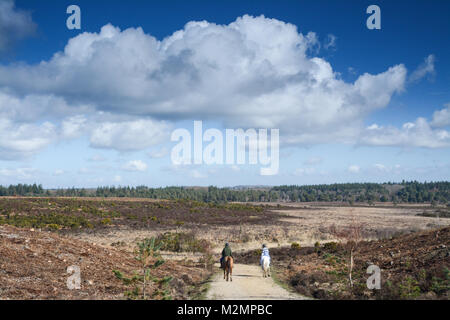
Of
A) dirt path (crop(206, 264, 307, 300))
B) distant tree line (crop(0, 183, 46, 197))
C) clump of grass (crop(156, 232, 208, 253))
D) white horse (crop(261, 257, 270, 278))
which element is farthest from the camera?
distant tree line (crop(0, 183, 46, 197))

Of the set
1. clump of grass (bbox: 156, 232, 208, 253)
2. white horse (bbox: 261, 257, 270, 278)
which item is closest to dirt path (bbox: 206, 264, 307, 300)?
white horse (bbox: 261, 257, 270, 278)

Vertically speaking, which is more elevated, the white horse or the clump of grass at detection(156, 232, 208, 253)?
the white horse

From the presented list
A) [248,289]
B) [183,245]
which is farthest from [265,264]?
[183,245]

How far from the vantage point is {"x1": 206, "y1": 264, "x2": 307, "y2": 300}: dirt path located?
12323 millimetres

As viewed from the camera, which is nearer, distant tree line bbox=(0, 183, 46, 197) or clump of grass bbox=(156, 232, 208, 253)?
clump of grass bbox=(156, 232, 208, 253)

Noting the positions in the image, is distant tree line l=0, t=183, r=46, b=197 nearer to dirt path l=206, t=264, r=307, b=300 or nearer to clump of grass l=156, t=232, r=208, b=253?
clump of grass l=156, t=232, r=208, b=253

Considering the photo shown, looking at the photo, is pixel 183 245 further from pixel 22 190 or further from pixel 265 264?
pixel 22 190

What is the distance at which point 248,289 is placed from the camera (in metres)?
13.9

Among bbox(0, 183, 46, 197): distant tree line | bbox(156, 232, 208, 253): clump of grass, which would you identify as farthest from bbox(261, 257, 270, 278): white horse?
bbox(0, 183, 46, 197): distant tree line

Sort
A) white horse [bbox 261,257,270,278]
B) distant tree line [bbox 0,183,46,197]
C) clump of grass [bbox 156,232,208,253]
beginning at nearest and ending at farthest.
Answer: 1. white horse [bbox 261,257,270,278]
2. clump of grass [bbox 156,232,208,253]
3. distant tree line [bbox 0,183,46,197]
